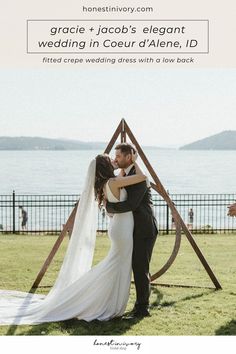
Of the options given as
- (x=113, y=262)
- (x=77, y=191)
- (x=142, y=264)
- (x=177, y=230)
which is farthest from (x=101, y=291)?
(x=77, y=191)

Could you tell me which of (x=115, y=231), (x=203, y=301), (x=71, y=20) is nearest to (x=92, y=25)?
(x=71, y=20)

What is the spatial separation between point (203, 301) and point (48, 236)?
9.06 m

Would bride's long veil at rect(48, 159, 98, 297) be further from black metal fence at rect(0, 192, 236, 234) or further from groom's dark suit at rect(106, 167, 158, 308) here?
black metal fence at rect(0, 192, 236, 234)

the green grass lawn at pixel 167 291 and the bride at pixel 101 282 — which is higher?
the bride at pixel 101 282

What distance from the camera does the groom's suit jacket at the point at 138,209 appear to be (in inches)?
287

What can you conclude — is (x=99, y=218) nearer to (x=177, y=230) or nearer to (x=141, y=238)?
(x=177, y=230)

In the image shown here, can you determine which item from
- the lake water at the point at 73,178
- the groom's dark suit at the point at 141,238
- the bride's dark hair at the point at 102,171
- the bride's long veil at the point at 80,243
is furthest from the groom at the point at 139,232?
the lake water at the point at 73,178

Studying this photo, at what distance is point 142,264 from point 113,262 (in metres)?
0.38

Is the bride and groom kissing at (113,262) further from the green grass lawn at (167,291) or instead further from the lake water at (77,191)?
the lake water at (77,191)

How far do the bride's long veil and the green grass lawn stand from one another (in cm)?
68

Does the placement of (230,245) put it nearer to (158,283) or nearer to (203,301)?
(158,283)

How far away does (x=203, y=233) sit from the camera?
17516 millimetres

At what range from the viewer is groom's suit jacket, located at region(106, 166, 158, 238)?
23.9 feet

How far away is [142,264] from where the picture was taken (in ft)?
24.2
